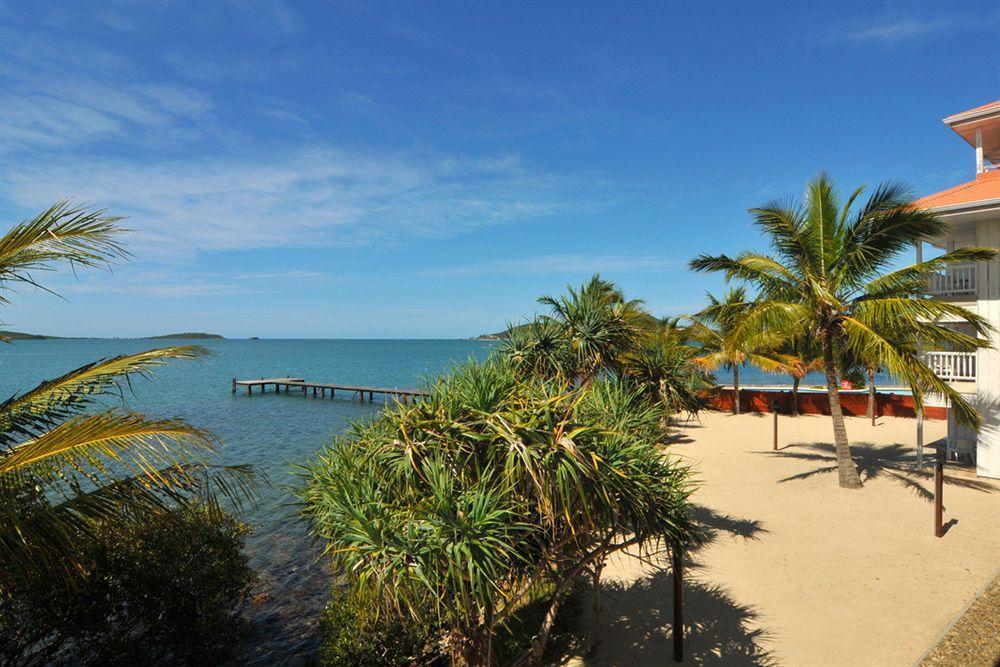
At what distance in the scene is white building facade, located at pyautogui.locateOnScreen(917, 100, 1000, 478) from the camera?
44.7 feet

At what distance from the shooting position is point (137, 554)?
770 centimetres

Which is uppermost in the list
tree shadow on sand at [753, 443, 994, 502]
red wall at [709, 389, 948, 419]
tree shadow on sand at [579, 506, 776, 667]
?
red wall at [709, 389, 948, 419]

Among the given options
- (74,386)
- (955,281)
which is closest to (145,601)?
(74,386)

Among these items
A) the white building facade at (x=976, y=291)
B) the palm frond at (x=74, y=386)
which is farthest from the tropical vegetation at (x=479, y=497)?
the white building facade at (x=976, y=291)

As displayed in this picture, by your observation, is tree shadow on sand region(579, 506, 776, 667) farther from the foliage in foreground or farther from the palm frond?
the palm frond

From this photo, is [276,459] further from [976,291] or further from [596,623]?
[976,291]

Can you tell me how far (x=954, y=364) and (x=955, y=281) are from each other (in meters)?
2.44

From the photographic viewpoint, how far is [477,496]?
4699 mm

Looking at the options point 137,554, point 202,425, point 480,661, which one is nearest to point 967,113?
point 480,661

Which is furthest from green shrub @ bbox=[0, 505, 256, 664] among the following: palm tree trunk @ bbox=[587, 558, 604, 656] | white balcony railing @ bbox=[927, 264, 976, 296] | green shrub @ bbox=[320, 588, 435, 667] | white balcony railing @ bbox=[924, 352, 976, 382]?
white balcony railing @ bbox=[927, 264, 976, 296]

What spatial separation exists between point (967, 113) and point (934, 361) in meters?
8.05

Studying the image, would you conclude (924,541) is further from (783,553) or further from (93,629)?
(93,629)

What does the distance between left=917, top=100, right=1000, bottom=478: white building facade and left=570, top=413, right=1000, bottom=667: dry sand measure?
6.14 feet

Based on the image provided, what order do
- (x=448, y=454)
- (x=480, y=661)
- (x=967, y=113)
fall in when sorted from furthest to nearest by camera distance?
(x=967, y=113), (x=480, y=661), (x=448, y=454)
